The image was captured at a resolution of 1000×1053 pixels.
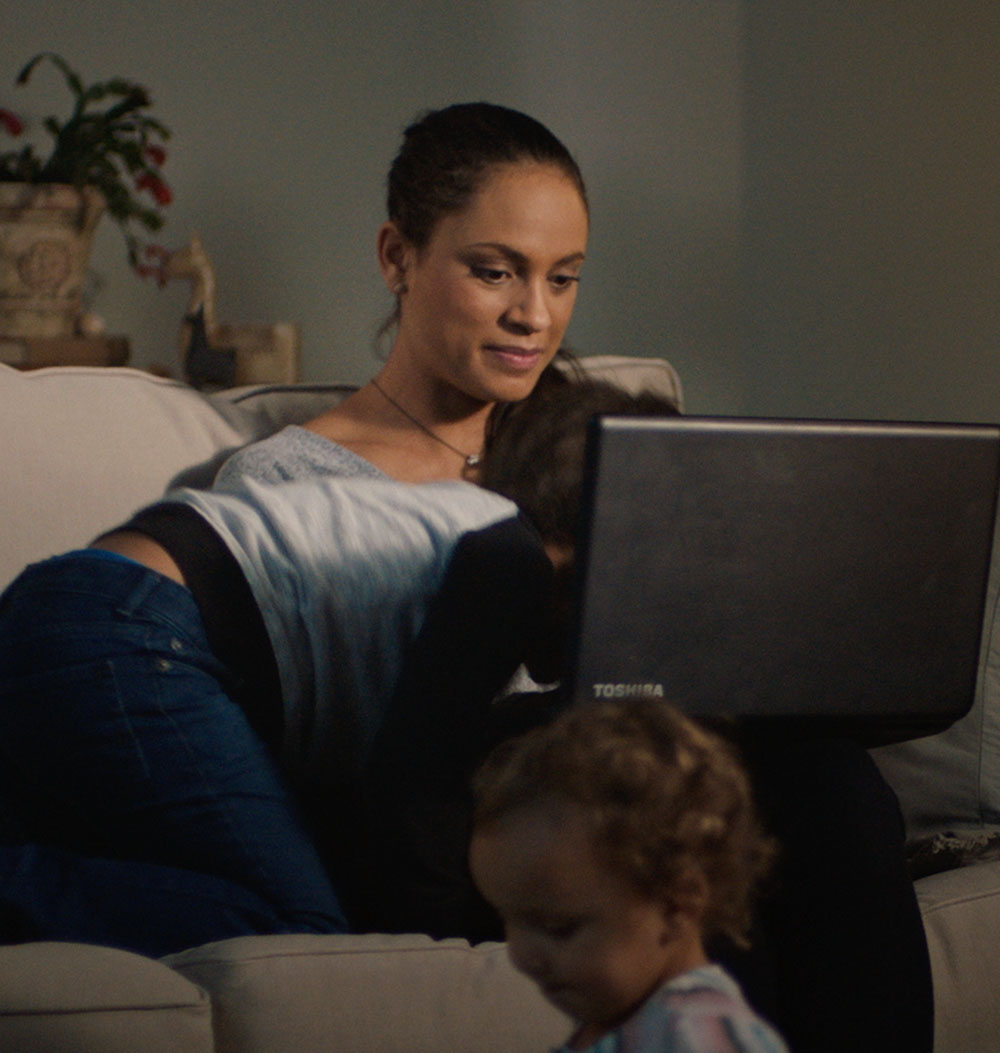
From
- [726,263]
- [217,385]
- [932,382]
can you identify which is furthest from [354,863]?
[726,263]

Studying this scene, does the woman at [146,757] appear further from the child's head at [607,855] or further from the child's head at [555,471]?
the child's head at [607,855]

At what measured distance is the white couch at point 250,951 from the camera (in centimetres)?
85

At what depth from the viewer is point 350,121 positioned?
106 inches

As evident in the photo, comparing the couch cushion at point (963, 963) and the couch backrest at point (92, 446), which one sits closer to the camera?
the couch cushion at point (963, 963)

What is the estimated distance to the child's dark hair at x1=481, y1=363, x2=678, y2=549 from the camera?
1.20 m

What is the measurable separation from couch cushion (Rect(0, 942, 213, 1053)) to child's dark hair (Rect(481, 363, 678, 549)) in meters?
0.47

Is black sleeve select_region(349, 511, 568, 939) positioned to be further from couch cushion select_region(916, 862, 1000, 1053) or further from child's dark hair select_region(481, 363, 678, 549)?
couch cushion select_region(916, 862, 1000, 1053)

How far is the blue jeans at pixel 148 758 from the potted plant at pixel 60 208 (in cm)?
120

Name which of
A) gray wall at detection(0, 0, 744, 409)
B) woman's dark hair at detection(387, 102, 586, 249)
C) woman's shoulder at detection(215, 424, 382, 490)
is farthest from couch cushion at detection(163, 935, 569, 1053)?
gray wall at detection(0, 0, 744, 409)

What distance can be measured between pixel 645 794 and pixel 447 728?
0.36m

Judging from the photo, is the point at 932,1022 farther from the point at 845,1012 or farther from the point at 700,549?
the point at 700,549

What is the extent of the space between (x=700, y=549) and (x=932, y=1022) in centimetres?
41

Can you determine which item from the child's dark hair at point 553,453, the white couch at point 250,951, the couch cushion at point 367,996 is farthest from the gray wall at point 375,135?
the couch cushion at point 367,996

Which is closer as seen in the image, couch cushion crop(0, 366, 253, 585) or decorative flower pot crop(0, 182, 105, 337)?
couch cushion crop(0, 366, 253, 585)
